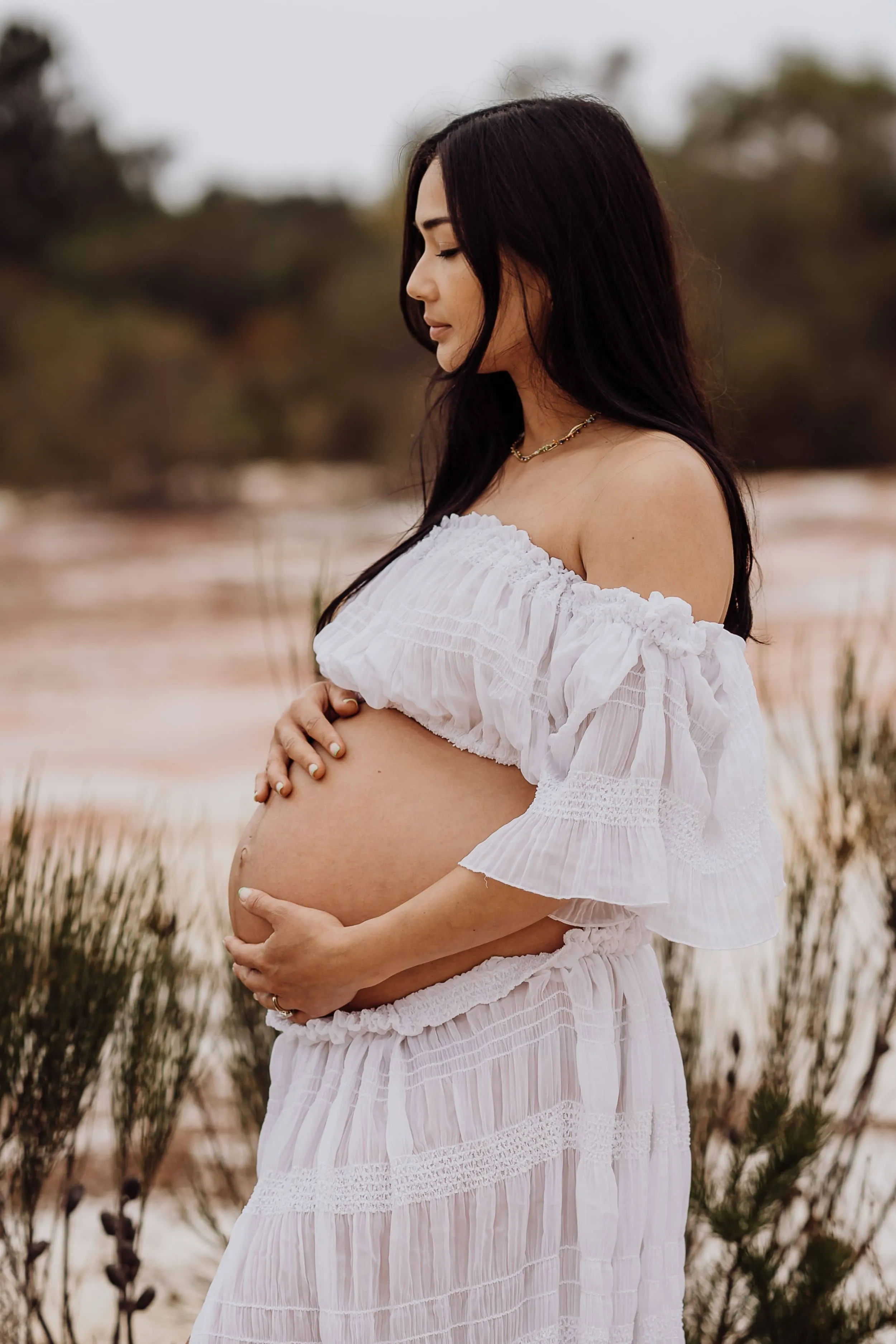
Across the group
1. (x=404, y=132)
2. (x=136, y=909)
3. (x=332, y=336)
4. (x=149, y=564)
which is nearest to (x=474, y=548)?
(x=404, y=132)

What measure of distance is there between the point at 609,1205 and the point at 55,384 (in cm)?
1992

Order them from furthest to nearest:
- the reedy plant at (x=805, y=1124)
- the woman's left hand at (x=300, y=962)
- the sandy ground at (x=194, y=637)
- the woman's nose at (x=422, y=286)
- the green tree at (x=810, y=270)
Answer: the green tree at (x=810, y=270)
the sandy ground at (x=194, y=637)
the reedy plant at (x=805, y=1124)
the woman's nose at (x=422, y=286)
the woman's left hand at (x=300, y=962)

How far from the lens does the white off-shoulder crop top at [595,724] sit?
127 centimetres

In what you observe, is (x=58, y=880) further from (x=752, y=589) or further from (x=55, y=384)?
(x=55, y=384)

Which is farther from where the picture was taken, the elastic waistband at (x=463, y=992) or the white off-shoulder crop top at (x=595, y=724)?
the elastic waistband at (x=463, y=992)

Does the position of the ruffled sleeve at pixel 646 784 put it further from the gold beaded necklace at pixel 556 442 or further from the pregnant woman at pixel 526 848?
the gold beaded necklace at pixel 556 442

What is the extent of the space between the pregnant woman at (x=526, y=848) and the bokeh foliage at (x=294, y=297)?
44.5 ft

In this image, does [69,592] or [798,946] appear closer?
[798,946]

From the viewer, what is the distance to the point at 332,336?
25.4 m

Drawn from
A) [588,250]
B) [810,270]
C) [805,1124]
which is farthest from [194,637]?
[810,270]

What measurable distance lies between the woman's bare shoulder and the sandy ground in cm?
37

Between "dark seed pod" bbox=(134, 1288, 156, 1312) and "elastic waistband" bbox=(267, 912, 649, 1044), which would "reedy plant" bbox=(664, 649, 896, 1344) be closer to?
"elastic waistband" bbox=(267, 912, 649, 1044)

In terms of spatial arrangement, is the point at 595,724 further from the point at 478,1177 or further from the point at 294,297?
the point at 294,297

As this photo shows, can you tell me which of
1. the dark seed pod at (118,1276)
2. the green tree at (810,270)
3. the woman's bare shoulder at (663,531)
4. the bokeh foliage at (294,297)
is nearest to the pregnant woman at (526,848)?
the woman's bare shoulder at (663,531)
